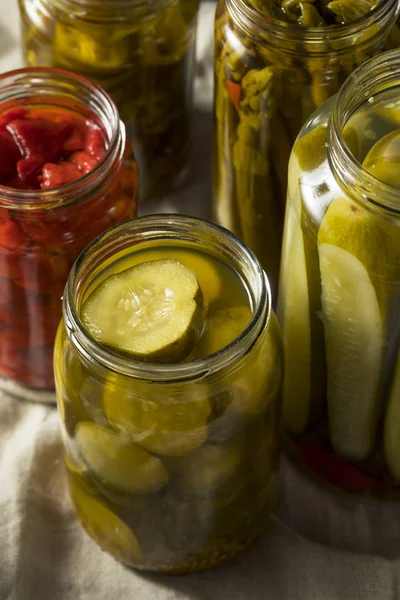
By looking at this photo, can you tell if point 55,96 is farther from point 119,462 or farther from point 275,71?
point 119,462

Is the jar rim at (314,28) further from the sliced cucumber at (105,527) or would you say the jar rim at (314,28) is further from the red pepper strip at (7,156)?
the sliced cucumber at (105,527)

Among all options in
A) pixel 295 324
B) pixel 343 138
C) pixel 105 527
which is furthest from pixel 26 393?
pixel 343 138

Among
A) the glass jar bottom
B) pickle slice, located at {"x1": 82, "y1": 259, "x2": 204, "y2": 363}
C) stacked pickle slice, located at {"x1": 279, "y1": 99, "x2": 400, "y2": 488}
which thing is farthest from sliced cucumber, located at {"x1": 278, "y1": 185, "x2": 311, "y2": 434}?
the glass jar bottom

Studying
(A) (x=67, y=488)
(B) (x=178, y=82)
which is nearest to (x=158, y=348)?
(A) (x=67, y=488)

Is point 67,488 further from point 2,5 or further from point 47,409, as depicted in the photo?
point 2,5

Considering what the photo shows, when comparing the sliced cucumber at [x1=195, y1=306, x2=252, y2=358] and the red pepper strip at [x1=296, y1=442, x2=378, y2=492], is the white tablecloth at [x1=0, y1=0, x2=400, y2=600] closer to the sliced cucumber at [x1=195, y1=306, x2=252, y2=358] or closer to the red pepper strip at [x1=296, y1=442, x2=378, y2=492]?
the red pepper strip at [x1=296, y1=442, x2=378, y2=492]

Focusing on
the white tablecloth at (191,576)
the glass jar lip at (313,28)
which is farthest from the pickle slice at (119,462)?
the glass jar lip at (313,28)
